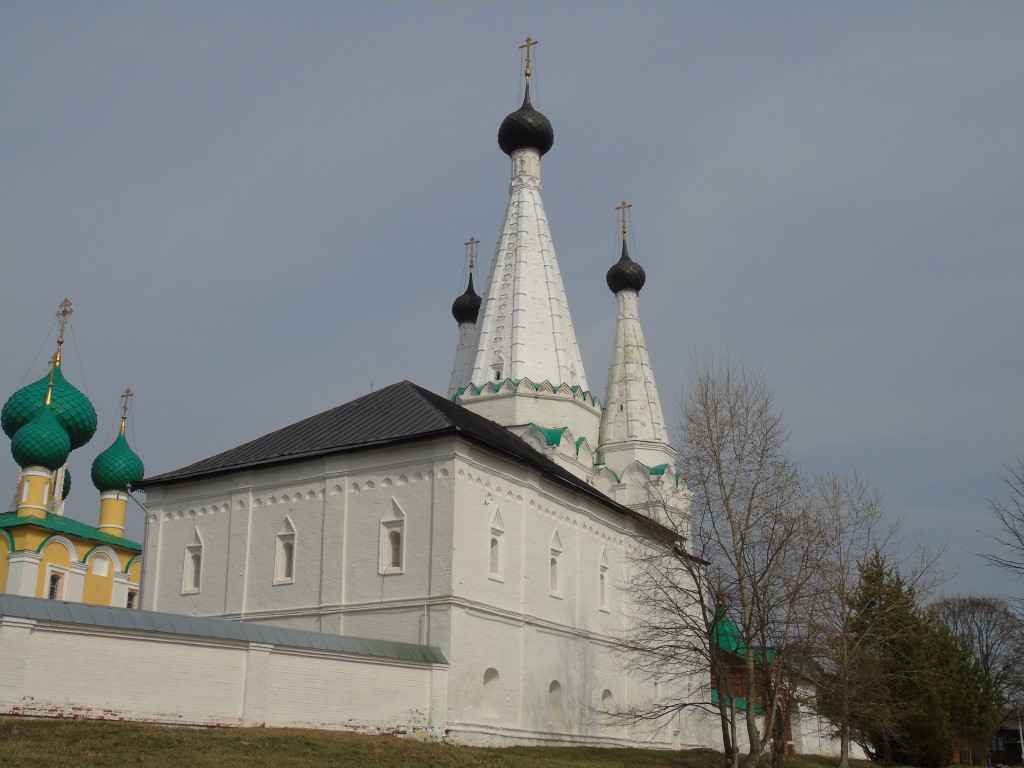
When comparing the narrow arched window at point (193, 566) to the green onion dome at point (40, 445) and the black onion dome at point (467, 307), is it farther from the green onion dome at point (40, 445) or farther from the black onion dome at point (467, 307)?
the black onion dome at point (467, 307)

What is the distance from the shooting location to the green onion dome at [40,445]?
32.5 meters

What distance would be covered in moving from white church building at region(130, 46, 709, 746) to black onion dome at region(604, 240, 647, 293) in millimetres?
9901

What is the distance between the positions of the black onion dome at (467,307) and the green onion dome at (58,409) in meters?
12.4

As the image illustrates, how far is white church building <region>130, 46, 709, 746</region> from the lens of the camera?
19812 millimetres

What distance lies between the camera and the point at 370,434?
21328mm

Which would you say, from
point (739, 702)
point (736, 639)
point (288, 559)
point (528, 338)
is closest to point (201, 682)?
point (288, 559)

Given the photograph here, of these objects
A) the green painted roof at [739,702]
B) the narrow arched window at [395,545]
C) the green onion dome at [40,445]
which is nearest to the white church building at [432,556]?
the narrow arched window at [395,545]

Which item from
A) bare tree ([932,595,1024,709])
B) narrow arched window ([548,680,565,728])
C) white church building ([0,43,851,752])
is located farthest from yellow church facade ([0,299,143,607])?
bare tree ([932,595,1024,709])

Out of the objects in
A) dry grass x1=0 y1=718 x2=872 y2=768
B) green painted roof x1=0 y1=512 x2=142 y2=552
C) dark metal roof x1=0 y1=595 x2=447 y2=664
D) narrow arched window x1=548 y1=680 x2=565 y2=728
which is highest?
green painted roof x1=0 y1=512 x2=142 y2=552

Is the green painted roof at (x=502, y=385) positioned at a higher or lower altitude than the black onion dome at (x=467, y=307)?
lower

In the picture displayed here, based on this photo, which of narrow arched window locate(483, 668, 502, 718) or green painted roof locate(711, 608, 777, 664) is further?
narrow arched window locate(483, 668, 502, 718)

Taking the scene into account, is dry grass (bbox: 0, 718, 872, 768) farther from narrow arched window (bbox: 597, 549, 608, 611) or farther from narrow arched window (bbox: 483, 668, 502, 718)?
narrow arched window (bbox: 597, 549, 608, 611)

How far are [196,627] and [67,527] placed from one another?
20.1 metres

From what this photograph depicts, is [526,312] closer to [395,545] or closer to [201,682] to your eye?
[395,545]
